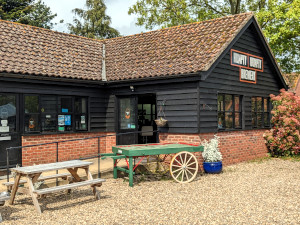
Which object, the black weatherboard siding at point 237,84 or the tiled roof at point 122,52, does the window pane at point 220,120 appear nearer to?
the black weatherboard siding at point 237,84

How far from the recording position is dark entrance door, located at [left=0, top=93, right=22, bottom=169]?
982 cm

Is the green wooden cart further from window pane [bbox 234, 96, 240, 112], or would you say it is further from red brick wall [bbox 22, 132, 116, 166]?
window pane [bbox 234, 96, 240, 112]

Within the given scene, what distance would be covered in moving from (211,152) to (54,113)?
528cm

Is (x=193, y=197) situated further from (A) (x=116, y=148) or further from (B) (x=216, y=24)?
(B) (x=216, y=24)

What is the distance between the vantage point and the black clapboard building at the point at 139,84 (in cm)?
1035

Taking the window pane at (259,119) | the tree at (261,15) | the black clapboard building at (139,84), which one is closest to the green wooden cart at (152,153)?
the black clapboard building at (139,84)

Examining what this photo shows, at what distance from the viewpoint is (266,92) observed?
47.3 ft

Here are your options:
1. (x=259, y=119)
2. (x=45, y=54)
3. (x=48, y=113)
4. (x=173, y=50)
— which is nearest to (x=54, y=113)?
(x=48, y=113)

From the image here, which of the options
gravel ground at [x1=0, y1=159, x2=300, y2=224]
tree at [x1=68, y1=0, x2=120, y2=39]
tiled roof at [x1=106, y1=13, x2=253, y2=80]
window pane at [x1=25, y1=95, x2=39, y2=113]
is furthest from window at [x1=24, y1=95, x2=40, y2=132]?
tree at [x1=68, y1=0, x2=120, y2=39]

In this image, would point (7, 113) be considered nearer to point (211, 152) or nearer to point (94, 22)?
point (211, 152)

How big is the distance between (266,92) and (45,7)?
20.0m

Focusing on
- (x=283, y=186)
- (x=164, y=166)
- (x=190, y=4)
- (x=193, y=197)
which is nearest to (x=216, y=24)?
(x=164, y=166)

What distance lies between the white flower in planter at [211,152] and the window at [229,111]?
1.40 metres

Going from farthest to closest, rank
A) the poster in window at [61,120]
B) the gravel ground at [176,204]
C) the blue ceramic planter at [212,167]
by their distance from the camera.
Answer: the poster in window at [61,120] → the blue ceramic planter at [212,167] → the gravel ground at [176,204]
